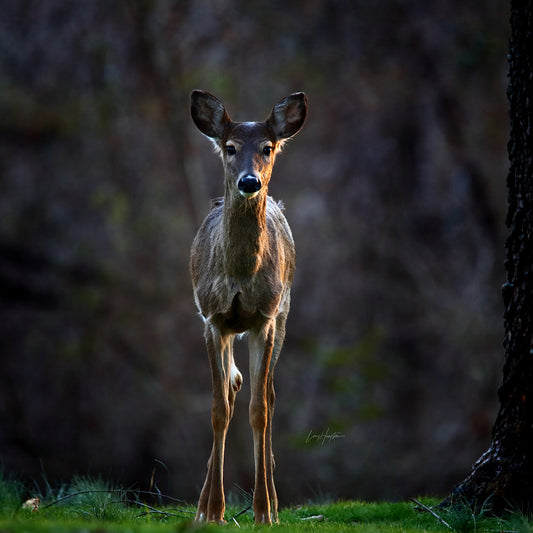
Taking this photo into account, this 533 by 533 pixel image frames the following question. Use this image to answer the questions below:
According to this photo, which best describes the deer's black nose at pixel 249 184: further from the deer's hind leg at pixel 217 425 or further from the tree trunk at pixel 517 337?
the tree trunk at pixel 517 337

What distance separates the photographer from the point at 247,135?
684cm

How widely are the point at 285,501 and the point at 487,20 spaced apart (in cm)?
1015

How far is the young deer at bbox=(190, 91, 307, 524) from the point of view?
6676 mm

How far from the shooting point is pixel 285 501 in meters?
16.1

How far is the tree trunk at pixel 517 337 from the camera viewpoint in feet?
20.8

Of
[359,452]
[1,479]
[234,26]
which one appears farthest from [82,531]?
[234,26]

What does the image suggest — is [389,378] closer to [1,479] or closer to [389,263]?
[389,263]

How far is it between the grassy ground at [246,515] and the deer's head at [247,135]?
2.29 meters

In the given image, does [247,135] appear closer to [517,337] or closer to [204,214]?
[517,337]

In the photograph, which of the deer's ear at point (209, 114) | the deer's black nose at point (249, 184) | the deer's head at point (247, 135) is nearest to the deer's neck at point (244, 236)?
the deer's head at point (247, 135)

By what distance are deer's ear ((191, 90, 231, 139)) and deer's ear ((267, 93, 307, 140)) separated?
358mm

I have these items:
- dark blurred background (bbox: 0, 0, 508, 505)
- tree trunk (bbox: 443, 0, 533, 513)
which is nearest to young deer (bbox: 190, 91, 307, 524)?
tree trunk (bbox: 443, 0, 533, 513)

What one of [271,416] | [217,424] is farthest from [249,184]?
[271,416]

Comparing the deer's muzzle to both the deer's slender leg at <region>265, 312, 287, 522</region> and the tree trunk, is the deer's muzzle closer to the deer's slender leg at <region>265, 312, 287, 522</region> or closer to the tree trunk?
the deer's slender leg at <region>265, 312, 287, 522</region>
